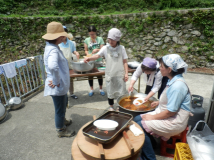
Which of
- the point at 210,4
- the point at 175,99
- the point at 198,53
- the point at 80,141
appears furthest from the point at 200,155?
the point at 210,4

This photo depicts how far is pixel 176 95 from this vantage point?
181cm

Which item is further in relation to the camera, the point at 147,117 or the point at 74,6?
the point at 74,6

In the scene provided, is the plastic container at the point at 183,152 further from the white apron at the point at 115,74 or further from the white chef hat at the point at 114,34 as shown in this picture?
the white chef hat at the point at 114,34

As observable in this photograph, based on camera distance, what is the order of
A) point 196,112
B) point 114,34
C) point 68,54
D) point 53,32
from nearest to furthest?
point 53,32 → point 196,112 → point 114,34 → point 68,54

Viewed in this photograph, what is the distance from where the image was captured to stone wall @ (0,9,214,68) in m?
7.30

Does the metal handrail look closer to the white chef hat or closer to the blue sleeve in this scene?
the white chef hat

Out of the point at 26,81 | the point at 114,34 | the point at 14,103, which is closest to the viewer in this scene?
the point at 114,34

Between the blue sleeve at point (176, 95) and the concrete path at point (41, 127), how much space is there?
1.05m

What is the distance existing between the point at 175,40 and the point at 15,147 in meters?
8.18

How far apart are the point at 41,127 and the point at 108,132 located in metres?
2.22

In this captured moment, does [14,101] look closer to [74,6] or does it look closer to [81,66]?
[81,66]

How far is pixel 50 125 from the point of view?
10.9 ft

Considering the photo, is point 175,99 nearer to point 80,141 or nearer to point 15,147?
point 80,141

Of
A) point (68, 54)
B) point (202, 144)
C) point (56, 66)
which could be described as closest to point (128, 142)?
point (202, 144)
